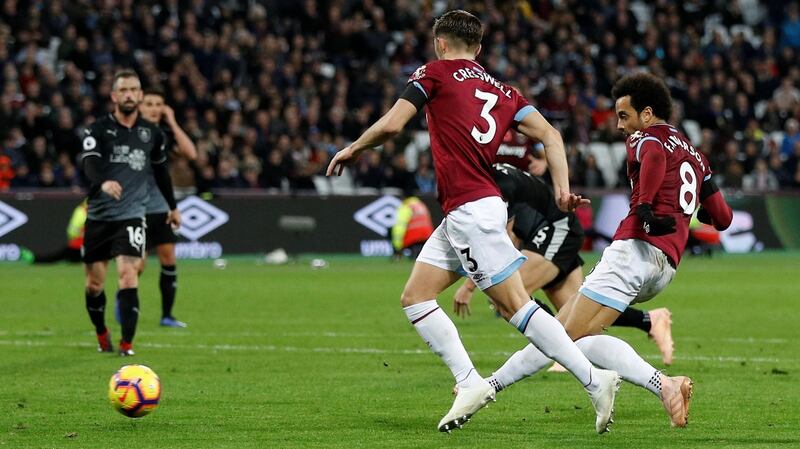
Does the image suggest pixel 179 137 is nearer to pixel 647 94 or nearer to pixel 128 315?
pixel 128 315

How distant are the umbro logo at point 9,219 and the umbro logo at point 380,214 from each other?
5.79 meters

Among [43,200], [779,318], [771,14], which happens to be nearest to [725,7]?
[771,14]

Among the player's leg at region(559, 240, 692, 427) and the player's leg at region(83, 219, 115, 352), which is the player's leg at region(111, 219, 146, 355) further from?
the player's leg at region(559, 240, 692, 427)

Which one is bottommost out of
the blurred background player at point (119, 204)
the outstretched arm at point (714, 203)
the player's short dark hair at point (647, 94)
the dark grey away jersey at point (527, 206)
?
the blurred background player at point (119, 204)

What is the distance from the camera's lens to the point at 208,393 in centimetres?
934

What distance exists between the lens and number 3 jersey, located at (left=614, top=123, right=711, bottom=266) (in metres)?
7.81

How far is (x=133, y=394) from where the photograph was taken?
26.1 ft

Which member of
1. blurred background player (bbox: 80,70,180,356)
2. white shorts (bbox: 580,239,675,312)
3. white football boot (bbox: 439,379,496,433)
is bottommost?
blurred background player (bbox: 80,70,180,356)

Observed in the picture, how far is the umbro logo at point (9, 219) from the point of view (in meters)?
22.8

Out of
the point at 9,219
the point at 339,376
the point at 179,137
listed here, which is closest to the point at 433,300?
the point at 339,376

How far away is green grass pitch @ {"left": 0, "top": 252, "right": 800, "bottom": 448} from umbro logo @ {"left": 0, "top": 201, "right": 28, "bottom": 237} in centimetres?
387

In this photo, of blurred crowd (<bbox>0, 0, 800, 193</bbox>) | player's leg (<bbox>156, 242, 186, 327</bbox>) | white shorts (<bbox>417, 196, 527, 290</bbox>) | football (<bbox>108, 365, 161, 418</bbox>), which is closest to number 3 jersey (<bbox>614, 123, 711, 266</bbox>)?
white shorts (<bbox>417, 196, 527, 290</bbox>)

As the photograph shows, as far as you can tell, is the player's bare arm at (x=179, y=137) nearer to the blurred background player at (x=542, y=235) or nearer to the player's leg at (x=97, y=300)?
the player's leg at (x=97, y=300)

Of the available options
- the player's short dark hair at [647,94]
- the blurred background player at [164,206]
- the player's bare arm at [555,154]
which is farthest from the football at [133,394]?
the blurred background player at [164,206]
